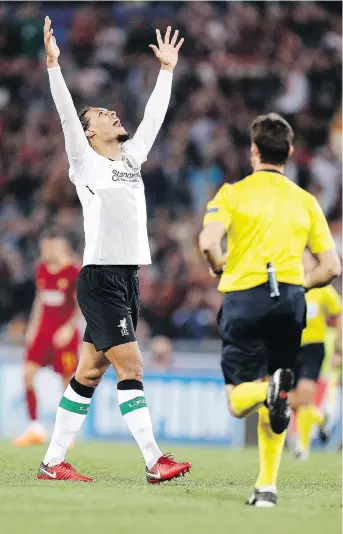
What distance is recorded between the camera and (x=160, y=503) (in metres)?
5.60

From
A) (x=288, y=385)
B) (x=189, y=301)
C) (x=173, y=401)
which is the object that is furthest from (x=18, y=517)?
(x=189, y=301)

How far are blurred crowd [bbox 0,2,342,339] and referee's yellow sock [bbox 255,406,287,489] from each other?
975 cm

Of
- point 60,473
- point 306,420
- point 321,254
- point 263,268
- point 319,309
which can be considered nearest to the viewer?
point 263,268

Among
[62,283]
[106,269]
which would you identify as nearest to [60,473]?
[106,269]

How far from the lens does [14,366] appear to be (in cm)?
1373

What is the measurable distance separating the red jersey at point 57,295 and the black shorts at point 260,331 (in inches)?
222

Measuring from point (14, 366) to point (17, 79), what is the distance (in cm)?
576

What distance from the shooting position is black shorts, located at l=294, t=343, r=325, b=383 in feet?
35.7

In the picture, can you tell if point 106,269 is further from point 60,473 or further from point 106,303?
point 60,473

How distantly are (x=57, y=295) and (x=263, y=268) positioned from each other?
19.2ft

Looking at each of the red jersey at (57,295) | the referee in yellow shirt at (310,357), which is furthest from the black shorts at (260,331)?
the red jersey at (57,295)

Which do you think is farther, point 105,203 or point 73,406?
point 73,406

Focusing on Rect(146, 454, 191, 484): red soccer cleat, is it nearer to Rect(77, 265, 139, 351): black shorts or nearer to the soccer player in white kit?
the soccer player in white kit

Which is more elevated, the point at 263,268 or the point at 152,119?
the point at 152,119
